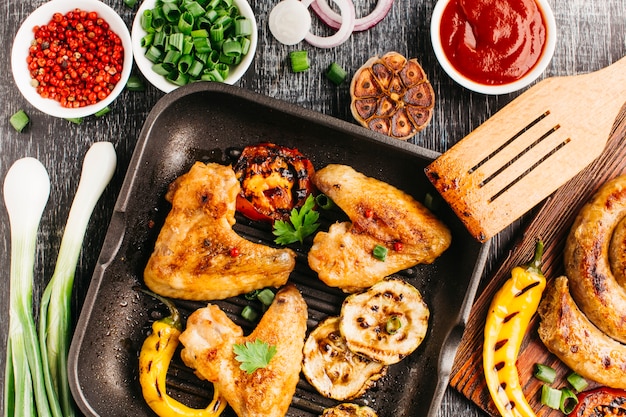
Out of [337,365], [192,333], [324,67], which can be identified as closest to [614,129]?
[324,67]

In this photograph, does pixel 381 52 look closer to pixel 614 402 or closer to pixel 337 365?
pixel 337 365

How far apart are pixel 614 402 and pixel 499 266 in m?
1.23

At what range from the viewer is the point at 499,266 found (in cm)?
461

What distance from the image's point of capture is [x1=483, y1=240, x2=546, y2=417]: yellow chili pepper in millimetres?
4461

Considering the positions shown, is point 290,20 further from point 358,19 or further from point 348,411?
point 348,411

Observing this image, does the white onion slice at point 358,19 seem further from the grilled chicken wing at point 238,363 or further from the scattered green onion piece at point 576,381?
the scattered green onion piece at point 576,381

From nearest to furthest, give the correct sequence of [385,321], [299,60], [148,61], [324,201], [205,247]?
[205,247], [385,321], [324,201], [148,61], [299,60]

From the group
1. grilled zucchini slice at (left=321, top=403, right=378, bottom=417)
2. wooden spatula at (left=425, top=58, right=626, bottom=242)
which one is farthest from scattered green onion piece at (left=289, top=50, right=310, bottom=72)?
grilled zucchini slice at (left=321, top=403, right=378, bottom=417)

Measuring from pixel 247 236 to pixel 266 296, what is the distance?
434mm

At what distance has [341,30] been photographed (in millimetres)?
4707

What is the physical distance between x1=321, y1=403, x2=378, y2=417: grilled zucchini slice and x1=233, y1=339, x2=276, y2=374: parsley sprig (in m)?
0.60

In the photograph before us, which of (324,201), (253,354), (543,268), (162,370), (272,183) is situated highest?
(272,183)

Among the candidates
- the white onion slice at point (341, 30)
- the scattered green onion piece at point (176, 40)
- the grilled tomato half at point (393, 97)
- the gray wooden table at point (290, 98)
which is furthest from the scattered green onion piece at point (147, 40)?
the grilled tomato half at point (393, 97)

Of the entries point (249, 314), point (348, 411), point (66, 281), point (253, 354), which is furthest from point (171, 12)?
point (348, 411)
